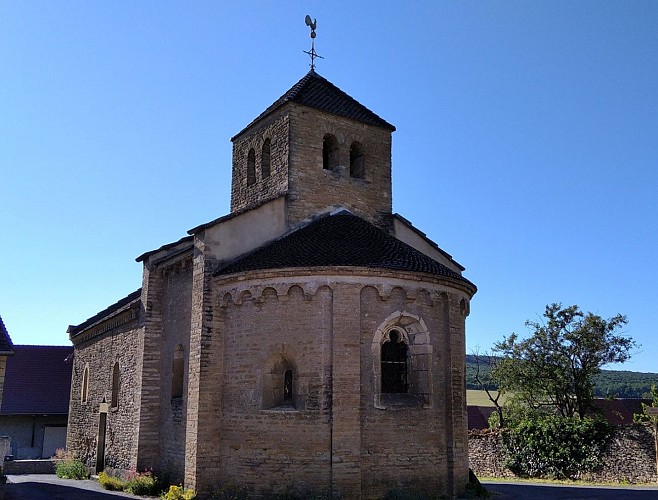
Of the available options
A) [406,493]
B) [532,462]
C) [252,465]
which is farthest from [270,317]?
[532,462]

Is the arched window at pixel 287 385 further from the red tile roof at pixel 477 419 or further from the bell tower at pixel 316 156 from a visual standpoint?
the red tile roof at pixel 477 419

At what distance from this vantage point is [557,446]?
24516mm

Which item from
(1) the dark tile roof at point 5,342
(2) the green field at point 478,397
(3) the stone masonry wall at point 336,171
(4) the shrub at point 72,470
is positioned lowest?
(4) the shrub at point 72,470

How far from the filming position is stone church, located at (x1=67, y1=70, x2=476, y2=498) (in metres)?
15.0

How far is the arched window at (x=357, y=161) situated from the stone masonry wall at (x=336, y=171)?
13 cm

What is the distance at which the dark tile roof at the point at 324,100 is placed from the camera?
20.0 meters

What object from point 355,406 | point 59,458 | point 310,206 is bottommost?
point 59,458

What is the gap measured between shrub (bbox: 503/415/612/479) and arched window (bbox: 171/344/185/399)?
46.4 feet

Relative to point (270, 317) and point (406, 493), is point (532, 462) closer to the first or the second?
point (406, 493)

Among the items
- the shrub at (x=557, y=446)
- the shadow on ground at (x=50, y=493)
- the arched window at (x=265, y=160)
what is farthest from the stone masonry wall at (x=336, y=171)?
the shrub at (x=557, y=446)

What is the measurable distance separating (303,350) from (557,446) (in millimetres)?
14042

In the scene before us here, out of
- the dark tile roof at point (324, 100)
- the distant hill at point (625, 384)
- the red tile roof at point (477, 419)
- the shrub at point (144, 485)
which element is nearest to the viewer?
the shrub at point (144, 485)

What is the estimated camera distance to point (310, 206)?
1903cm

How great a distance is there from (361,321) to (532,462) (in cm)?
1369
